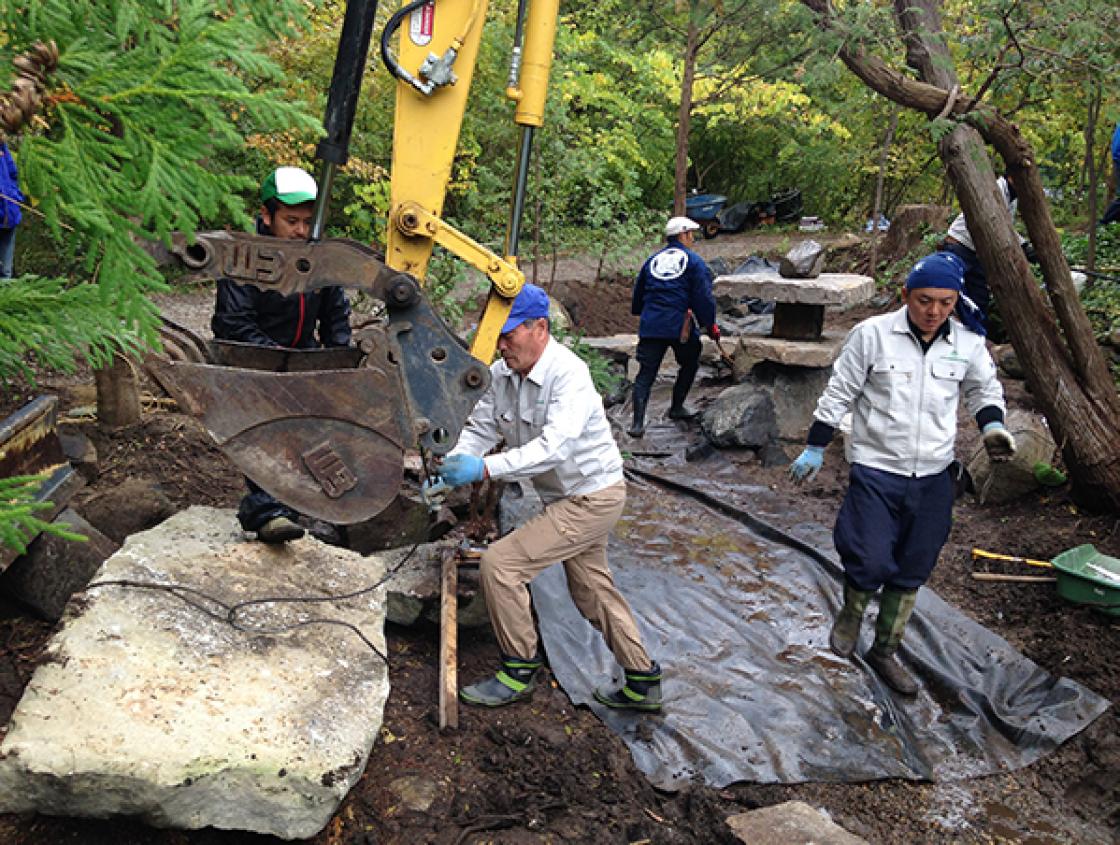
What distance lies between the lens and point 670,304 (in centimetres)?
798

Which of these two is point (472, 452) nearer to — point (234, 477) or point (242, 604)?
point (242, 604)

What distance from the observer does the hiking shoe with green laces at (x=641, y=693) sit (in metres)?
3.78

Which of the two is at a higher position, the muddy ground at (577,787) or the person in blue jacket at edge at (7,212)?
the person in blue jacket at edge at (7,212)

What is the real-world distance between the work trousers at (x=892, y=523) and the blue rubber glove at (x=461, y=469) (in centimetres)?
173

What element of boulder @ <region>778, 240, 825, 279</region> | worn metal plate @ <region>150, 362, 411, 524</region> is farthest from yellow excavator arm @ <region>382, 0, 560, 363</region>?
boulder @ <region>778, 240, 825, 279</region>

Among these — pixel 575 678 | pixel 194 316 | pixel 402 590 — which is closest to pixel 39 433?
pixel 402 590

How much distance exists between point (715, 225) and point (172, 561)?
18028mm

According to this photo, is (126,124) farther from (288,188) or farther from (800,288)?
(800,288)

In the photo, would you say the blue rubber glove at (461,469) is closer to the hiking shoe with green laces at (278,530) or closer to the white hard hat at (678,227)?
the hiking shoe with green laces at (278,530)

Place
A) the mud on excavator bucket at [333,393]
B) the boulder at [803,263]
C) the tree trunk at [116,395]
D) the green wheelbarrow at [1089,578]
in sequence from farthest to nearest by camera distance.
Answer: the boulder at [803,263] → the tree trunk at [116,395] → the green wheelbarrow at [1089,578] → the mud on excavator bucket at [333,393]

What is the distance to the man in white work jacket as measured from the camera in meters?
3.47

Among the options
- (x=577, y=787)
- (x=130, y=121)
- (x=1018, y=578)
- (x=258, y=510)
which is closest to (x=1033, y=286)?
(x=1018, y=578)

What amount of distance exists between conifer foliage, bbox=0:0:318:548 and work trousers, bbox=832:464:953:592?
3005mm

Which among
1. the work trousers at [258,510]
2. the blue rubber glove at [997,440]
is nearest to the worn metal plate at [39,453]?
the work trousers at [258,510]
